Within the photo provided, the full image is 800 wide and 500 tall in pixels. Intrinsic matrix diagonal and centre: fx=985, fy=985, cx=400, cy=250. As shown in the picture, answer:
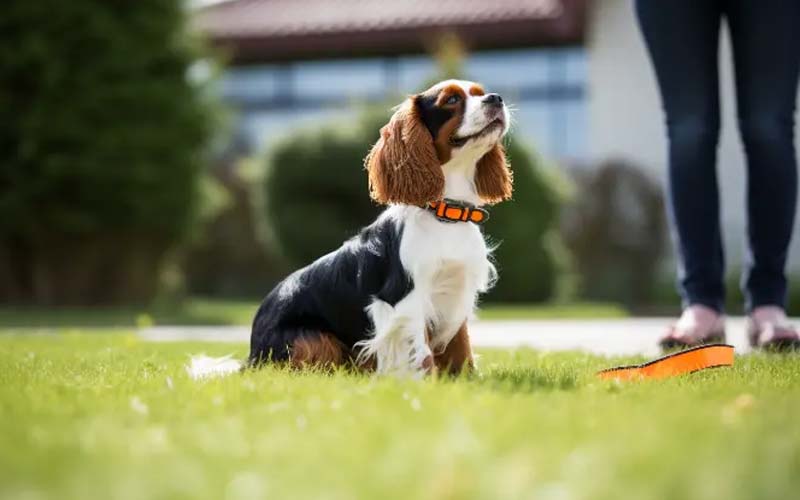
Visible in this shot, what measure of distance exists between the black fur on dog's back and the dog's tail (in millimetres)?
103

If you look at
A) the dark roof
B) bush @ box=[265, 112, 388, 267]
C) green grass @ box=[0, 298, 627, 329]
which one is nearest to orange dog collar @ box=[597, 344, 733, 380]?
green grass @ box=[0, 298, 627, 329]

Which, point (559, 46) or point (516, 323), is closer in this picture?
point (516, 323)

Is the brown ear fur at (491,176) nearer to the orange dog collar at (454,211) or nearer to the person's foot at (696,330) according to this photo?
the orange dog collar at (454,211)

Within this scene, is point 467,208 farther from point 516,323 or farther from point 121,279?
point 121,279

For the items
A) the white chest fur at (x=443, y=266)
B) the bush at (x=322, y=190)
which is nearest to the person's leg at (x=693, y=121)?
the white chest fur at (x=443, y=266)

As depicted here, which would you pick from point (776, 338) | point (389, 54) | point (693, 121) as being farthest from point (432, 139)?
point (389, 54)

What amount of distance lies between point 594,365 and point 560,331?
3.11 metres

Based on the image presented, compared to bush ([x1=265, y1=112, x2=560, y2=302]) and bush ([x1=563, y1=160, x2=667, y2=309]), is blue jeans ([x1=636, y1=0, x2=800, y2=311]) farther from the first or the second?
bush ([x1=563, y1=160, x2=667, y2=309])

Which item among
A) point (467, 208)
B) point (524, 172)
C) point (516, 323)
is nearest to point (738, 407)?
point (467, 208)

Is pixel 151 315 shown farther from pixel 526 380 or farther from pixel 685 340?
pixel 526 380

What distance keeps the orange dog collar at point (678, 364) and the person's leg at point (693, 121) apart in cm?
106

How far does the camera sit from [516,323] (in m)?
8.41

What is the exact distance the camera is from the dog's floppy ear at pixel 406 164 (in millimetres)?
3631

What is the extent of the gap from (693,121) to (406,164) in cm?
179
